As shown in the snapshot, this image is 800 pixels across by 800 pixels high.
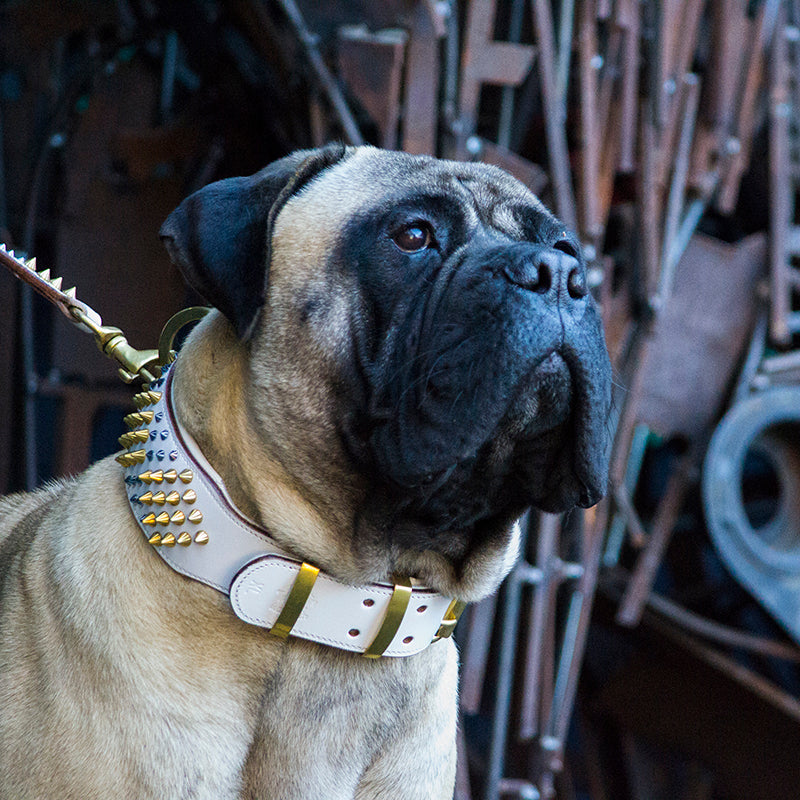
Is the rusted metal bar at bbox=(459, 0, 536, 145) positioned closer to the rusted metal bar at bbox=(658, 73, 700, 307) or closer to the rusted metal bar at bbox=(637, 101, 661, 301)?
the rusted metal bar at bbox=(637, 101, 661, 301)

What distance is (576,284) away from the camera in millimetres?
1657

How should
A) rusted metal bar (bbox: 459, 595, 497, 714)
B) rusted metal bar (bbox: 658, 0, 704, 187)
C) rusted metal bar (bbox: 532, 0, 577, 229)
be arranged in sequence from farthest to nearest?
rusted metal bar (bbox: 658, 0, 704, 187) < rusted metal bar (bbox: 532, 0, 577, 229) < rusted metal bar (bbox: 459, 595, 497, 714)

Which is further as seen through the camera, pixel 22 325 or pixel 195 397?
pixel 22 325

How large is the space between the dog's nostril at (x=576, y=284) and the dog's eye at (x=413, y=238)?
27 cm

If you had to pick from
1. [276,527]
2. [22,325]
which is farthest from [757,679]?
[22,325]

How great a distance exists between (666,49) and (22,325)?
3075 mm

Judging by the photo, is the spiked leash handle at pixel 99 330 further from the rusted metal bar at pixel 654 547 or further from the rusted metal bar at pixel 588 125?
the rusted metal bar at pixel 654 547

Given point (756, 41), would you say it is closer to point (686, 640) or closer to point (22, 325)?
point (686, 640)

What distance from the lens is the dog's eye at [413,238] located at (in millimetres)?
1702

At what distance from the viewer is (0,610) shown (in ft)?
6.03

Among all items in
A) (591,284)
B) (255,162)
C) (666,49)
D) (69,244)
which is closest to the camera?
(591,284)

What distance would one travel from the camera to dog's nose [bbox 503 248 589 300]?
158 centimetres

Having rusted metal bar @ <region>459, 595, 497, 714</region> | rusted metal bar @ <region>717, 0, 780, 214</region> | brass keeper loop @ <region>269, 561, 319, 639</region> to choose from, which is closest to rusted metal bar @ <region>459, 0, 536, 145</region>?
rusted metal bar @ <region>717, 0, 780, 214</region>

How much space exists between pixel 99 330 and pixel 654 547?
2.98 m
